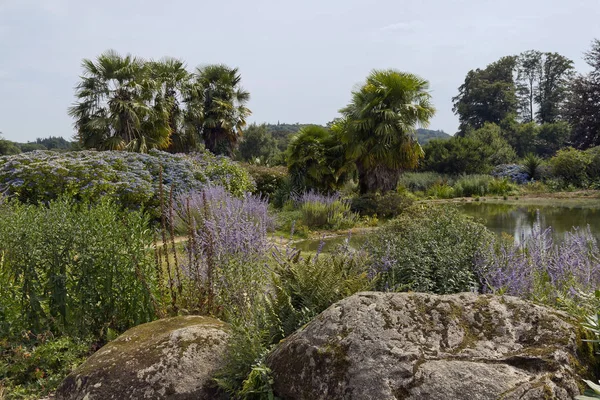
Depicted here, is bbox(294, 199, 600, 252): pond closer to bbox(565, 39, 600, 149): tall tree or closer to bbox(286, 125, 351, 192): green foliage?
bbox(286, 125, 351, 192): green foliage

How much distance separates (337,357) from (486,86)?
64.7 metres

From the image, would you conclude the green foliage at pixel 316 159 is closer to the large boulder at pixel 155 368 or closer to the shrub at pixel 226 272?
the shrub at pixel 226 272

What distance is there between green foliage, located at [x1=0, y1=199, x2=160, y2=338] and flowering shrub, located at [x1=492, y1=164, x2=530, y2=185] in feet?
97.1

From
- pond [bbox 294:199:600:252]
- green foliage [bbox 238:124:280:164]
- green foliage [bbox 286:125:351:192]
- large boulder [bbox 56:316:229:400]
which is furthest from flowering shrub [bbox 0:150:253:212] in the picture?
green foliage [bbox 238:124:280:164]

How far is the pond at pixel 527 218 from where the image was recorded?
36.1 feet

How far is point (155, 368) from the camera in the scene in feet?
8.75

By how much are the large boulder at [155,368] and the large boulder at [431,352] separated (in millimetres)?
550

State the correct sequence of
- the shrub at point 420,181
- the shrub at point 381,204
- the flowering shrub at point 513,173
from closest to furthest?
the shrub at point 381,204 → the shrub at point 420,181 → the flowering shrub at point 513,173

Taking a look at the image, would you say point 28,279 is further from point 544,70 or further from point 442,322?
point 544,70

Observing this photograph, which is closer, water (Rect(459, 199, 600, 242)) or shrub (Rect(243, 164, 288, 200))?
water (Rect(459, 199, 600, 242))

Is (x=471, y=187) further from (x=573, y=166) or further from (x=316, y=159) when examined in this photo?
(x=316, y=159)

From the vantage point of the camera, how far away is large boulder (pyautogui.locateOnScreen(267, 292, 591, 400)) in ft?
6.23

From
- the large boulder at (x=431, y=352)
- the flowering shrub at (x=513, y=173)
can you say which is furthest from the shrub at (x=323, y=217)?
the flowering shrub at (x=513, y=173)

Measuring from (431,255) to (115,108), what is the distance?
19027 mm
